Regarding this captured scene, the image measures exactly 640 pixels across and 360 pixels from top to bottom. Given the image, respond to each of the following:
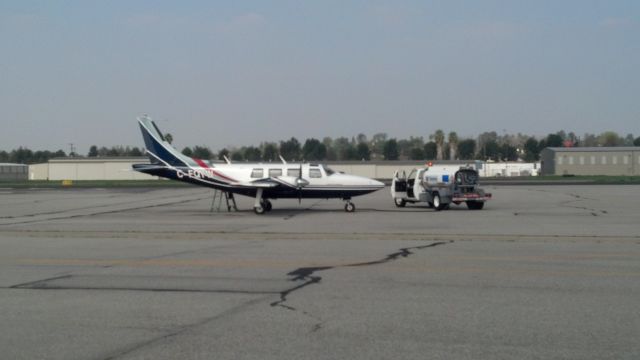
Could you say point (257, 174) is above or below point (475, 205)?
above

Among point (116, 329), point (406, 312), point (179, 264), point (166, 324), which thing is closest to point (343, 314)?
point (406, 312)

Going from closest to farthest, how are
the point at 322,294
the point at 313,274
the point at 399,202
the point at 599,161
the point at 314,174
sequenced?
the point at 322,294, the point at 313,274, the point at 314,174, the point at 399,202, the point at 599,161

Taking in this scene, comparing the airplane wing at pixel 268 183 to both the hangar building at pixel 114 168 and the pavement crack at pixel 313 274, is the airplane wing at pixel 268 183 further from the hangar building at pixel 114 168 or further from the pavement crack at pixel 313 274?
the hangar building at pixel 114 168

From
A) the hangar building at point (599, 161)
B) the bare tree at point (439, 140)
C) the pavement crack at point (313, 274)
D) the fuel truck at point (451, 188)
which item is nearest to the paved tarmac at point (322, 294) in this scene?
the pavement crack at point (313, 274)

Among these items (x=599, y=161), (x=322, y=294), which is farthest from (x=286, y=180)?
(x=599, y=161)

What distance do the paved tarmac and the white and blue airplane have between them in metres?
10.8

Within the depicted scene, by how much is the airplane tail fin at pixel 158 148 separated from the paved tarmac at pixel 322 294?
12142mm

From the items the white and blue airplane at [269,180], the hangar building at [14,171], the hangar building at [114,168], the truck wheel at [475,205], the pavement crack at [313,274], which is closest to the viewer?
the pavement crack at [313,274]

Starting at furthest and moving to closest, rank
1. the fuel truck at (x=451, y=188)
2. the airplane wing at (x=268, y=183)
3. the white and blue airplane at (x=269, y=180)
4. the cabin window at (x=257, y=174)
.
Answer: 1. the fuel truck at (x=451, y=188)
2. the cabin window at (x=257, y=174)
3. the white and blue airplane at (x=269, y=180)
4. the airplane wing at (x=268, y=183)

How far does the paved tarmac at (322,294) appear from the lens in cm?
746

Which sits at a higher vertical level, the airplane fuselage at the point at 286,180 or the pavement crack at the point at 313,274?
the airplane fuselage at the point at 286,180

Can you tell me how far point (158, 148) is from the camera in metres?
33.3

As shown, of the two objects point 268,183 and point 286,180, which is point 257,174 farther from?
point 286,180

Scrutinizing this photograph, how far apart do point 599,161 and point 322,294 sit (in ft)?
346
